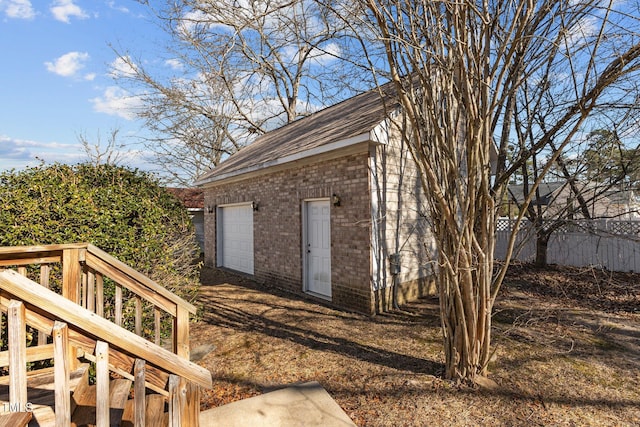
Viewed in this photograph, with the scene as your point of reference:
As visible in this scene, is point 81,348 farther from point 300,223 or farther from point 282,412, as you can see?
point 300,223

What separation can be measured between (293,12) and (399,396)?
236 inches

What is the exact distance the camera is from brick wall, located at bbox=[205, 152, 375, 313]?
19.4 ft

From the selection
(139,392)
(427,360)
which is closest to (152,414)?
(139,392)

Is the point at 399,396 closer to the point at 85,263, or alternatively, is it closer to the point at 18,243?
the point at 85,263

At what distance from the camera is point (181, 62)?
38.2 ft

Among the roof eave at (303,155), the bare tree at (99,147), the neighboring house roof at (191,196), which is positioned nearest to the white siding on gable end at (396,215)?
the roof eave at (303,155)

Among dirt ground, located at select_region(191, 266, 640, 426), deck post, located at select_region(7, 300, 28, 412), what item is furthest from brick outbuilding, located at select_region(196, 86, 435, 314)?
deck post, located at select_region(7, 300, 28, 412)

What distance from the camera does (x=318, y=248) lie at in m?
7.04

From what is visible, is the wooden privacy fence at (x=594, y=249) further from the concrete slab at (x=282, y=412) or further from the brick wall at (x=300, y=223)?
the concrete slab at (x=282, y=412)

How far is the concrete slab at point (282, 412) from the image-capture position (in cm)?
281

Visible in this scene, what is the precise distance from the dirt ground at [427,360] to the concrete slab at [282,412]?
0.16m

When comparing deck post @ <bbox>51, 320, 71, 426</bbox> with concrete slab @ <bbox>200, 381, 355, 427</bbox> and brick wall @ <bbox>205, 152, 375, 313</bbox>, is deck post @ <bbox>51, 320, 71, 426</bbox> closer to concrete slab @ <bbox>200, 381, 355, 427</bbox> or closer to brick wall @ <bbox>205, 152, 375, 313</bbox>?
concrete slab @ <bbox>200, 381, 355, 427</bbox>

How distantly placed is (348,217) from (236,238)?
5.29 m

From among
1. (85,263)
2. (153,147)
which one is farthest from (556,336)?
(153,147)
